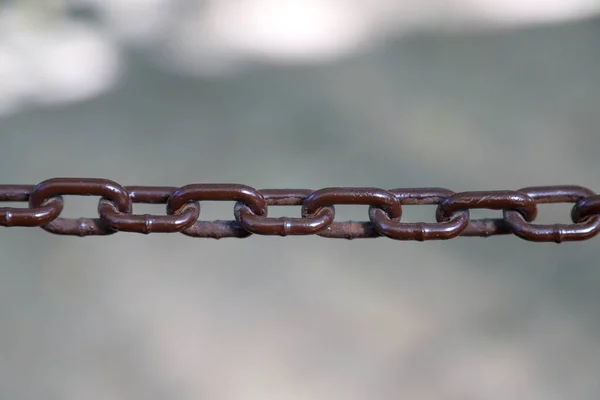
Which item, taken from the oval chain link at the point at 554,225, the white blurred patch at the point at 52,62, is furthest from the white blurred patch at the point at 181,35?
the oval chain link at the point at 554,225

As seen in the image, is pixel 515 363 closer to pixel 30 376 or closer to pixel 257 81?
pixel 257 81

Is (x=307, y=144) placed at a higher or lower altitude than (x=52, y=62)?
lower

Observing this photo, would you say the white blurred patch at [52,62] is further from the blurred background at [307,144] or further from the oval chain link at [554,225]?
the oval chain link at [554,225]

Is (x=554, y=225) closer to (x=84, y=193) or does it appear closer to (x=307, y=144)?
(x=84, y=193)

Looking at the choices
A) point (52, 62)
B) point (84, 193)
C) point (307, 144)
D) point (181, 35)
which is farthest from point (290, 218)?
point (52, 62)

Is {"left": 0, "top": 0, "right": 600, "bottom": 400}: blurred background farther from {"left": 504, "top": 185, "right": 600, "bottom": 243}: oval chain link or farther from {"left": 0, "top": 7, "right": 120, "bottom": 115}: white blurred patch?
{"left": 504, "top": 185, "right": 600, "bottom": 243}: oval chain link

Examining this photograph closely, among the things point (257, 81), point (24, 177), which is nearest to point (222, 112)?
point (257, 81)
